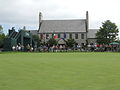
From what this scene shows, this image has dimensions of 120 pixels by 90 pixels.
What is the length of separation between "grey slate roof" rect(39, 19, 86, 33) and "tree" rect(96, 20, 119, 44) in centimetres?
1499

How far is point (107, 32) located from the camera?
3374 inches

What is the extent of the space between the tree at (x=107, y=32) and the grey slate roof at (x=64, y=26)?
15.0 meters

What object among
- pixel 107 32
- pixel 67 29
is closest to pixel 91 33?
pixel 67 29

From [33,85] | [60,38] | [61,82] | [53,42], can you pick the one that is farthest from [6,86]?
[60,38]

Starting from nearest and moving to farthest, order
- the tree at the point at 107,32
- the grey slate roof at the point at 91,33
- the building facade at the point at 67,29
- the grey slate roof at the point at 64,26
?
1. the tree at the point at 107,32
2. the building facade at the point at 67,29
3. the grey slate roof at the point at 64,26
4. the grey slate roof at the point at 91,33

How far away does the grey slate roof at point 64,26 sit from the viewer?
3979 inches

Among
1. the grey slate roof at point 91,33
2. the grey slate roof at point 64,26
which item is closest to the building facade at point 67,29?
the grey slate roof at point 64,26

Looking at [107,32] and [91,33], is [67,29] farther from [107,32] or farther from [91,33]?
[107,32]

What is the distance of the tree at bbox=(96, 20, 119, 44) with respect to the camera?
85812 millimetres

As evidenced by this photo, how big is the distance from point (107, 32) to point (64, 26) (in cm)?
2010

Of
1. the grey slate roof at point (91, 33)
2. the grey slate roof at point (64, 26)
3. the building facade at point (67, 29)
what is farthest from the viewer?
the grey slate roof at point (91, 33)

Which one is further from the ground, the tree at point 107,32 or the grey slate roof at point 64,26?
the grey slate roof at point 64,26

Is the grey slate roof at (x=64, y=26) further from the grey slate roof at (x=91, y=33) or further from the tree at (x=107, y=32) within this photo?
the tree at (x=107, y=32)

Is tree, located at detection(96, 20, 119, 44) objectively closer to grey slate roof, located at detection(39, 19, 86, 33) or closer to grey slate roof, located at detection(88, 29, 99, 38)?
grey slate roof, located at detection(39, 19, 86, 33)
